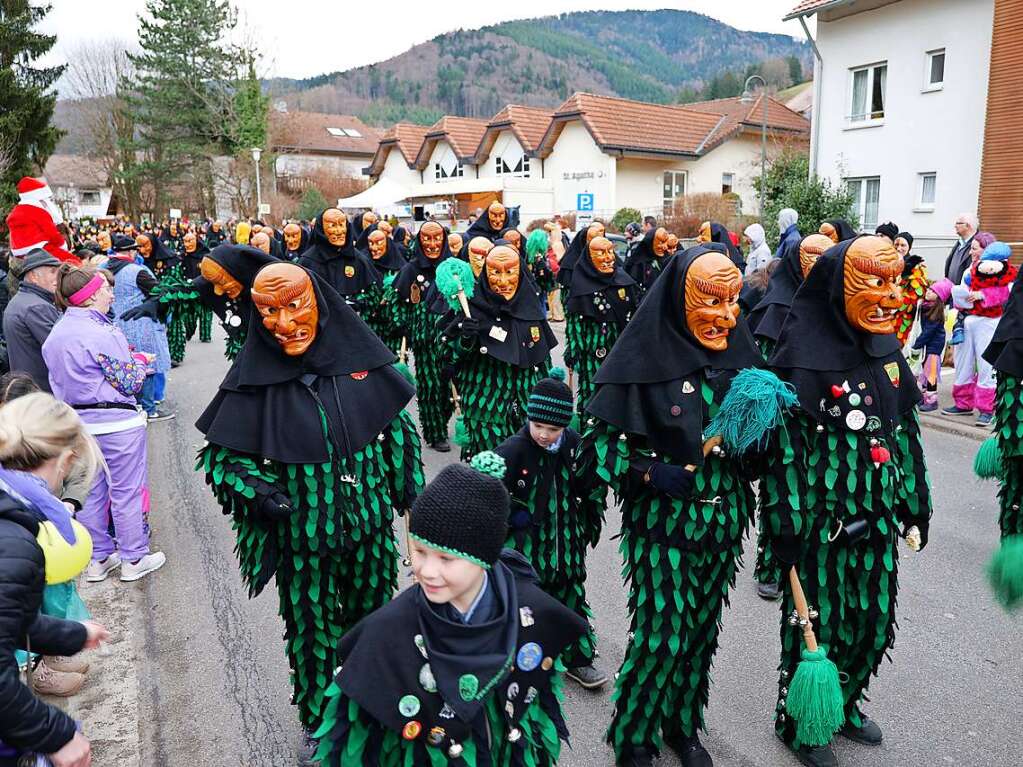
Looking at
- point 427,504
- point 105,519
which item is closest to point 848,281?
point 427,504

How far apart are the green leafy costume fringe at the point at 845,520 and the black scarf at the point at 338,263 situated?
6655 millimetres

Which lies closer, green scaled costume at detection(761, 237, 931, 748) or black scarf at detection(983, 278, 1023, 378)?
green scaled costume at detection(761, 237, 931, 748)

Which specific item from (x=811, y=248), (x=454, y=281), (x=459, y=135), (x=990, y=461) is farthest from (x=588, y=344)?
(x=459, y=135)

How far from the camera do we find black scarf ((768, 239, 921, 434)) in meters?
3.26

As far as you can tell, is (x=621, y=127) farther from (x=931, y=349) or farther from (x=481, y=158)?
(x=931, y=349)

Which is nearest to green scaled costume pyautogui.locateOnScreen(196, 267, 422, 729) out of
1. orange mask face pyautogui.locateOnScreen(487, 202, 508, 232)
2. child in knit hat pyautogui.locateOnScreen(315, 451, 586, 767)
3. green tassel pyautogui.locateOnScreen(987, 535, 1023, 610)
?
child in knit hat pyautogui.locateOnScreen(315, 451, 586, 767)

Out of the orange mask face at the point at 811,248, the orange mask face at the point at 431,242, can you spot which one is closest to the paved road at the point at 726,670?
the orange mask face at the point at 811,248

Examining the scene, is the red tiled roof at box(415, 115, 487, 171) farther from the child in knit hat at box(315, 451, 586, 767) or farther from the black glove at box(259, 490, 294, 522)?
the child in knit hat at box(315, 451, 586, 767)

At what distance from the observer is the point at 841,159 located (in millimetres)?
21969

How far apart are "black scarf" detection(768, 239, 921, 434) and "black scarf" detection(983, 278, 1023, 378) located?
133 centimetres

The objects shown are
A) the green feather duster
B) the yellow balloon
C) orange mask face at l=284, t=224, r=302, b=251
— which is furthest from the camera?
orange mask face at l=284, t=224, r=302, b=251

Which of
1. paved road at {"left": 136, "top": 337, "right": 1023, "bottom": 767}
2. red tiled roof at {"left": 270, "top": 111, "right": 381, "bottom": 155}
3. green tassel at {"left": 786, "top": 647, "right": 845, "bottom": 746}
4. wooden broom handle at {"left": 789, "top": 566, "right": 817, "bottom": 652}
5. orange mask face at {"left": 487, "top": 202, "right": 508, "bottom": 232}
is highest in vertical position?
red tiled roof at {"left": 270, "top": 111, "right": 381, "bottom": 155}

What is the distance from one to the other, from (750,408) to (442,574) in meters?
1.46

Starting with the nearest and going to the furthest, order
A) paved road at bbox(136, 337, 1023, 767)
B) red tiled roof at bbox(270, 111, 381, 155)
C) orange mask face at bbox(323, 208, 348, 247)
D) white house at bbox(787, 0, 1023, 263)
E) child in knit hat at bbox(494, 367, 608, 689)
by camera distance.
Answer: paved road at bbox(136, 337, 1023, 767), child in knit hat at bbox(494, 367, 608, 689), orange mask face at bbox(323, 208, 348, 247), white house at bbox(787, 0, 1023, 263), red tiled roof at bbox(270, 111, 381, 155)
